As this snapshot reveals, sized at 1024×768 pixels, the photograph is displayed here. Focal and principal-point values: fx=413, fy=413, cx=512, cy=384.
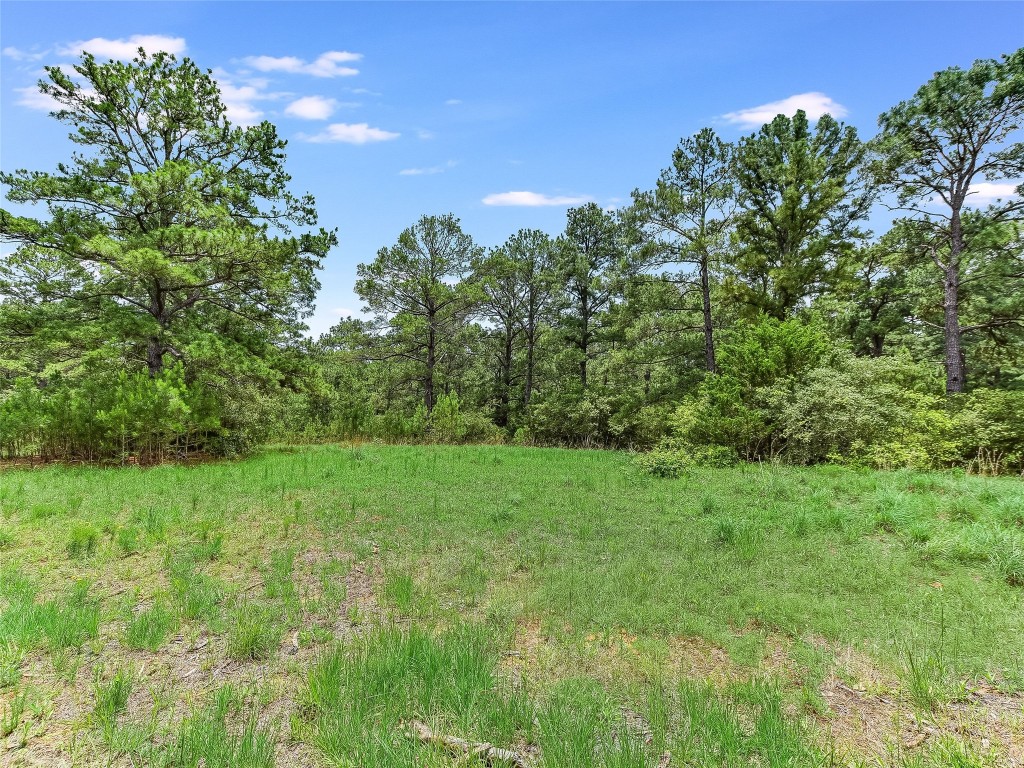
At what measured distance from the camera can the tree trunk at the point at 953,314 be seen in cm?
1345

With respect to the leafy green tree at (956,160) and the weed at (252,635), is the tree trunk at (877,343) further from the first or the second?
the weed at (252,635)

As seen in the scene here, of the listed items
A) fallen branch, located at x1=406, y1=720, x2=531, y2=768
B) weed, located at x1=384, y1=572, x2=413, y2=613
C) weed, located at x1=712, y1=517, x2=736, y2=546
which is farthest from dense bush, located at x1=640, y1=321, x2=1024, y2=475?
fallen branch, located at x1=406, y1=720, x2=531, y2=768

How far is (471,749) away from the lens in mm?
2447

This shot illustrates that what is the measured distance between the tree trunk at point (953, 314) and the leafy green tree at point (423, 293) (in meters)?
18.7

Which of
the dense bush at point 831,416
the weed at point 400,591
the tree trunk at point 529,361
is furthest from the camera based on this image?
the tree trunk at point 529,361

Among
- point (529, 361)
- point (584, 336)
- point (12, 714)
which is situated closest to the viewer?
point (12, 714)

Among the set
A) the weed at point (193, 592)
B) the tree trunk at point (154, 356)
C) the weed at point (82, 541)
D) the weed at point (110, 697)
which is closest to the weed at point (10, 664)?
the weed at point (110, 697)

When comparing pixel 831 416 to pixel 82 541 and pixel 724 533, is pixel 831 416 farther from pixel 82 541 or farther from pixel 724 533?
pixel 82 541

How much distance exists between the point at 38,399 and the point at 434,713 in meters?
15.5

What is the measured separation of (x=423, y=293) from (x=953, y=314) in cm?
2153

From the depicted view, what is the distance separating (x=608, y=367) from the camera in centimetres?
2212

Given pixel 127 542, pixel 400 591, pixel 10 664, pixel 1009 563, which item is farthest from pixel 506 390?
pixel 10 664

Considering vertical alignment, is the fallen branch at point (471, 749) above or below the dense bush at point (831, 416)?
below

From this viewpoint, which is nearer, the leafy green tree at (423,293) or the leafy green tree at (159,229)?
the leafy green tree at (159,229)
